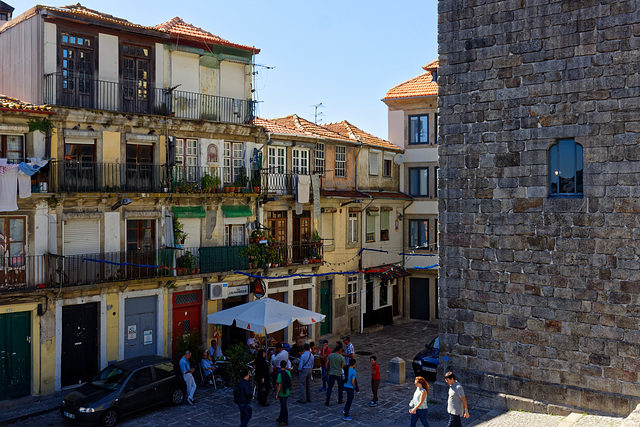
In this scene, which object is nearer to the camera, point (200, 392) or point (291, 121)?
point (200, 392)

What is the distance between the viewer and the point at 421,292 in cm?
3475

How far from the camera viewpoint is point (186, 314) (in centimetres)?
2405

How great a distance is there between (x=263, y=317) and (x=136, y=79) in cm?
963

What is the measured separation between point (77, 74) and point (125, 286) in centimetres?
722

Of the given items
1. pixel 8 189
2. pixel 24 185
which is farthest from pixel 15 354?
pixel 24 185

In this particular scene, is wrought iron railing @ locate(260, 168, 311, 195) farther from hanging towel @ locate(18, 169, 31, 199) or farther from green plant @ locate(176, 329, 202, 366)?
hanging towel @ locate(18, 169, 31, 199)

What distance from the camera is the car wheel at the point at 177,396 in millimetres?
19016

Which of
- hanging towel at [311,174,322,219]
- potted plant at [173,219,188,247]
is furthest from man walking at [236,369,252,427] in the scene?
hanging towel at [311,174,322,219]

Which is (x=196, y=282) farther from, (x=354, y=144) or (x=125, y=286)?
(x=354, y=144)

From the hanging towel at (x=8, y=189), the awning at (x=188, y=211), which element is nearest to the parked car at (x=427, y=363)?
the awning at (x=188, y=211)

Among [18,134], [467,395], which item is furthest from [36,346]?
[467,395]

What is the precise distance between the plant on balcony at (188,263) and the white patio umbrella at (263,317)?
2.88m

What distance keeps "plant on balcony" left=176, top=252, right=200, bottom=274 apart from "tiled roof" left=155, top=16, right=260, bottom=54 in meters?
8.11

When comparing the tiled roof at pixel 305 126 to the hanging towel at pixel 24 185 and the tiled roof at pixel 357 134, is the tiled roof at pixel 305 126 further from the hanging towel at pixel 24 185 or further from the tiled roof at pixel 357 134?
the hanging towel at pixel 24 185
